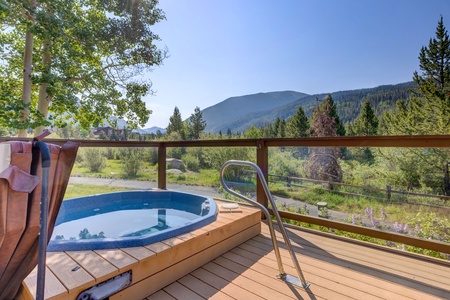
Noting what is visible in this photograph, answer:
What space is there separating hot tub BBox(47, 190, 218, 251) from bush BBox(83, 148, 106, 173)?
153 cm

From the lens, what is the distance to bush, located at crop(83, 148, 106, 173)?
4.62 m

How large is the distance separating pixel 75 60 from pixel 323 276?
26.8 feet

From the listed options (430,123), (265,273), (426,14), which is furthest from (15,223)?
(426,14)

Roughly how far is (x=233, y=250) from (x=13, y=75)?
8.39m

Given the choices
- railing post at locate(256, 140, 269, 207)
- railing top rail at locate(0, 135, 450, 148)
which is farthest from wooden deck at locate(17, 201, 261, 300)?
railing top rail at locate(0, 135, 450, 148)

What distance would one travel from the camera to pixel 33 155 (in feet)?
2.88

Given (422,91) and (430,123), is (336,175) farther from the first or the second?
(422,91)

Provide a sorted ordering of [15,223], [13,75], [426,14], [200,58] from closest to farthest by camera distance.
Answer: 1. [15,223]
2. [13,75]
3. [200,58]
4. [426,14]

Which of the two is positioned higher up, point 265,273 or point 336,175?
point 336,175

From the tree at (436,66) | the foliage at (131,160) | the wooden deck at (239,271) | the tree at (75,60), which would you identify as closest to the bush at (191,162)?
the foliage at (131,160)

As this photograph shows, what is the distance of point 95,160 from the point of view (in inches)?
191

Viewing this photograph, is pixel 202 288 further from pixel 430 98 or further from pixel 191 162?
pixel 430 98

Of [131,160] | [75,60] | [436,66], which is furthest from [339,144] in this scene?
[436,66]

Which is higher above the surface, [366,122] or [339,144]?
[366,122]
